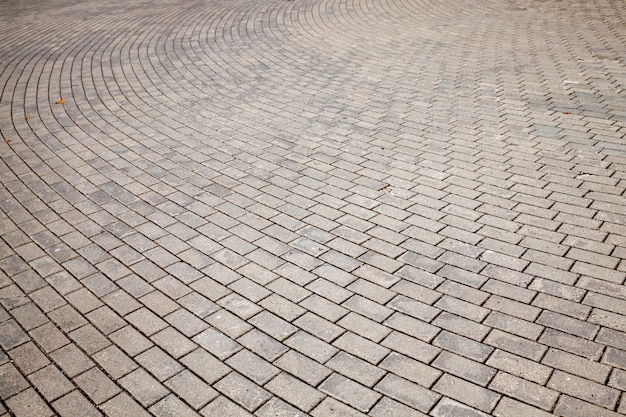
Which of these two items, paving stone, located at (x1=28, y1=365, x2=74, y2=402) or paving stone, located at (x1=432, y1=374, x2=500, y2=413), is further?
paving stone, located at (x1=28, y1=365, x2=74, y2=402)

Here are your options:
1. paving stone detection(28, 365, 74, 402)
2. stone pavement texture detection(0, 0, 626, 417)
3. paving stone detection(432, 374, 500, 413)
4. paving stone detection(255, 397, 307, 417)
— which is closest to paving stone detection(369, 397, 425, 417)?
stone pavement texture detection(0, 0, 626, 417)

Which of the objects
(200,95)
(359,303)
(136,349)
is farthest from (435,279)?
(200,95)

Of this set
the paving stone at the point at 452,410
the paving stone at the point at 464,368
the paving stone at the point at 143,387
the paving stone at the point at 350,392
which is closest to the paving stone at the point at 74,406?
the paving stone at the point at 143,387

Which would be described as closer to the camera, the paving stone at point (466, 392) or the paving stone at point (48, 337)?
the paving stone at point (466, 392)

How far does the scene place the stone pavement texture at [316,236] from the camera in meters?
3.49

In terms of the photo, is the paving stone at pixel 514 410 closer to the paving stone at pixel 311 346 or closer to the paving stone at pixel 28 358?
the paving stone at pixel 311 346

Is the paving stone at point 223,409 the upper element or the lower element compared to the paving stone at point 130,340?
lower

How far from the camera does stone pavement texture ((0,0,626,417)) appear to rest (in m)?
3.49

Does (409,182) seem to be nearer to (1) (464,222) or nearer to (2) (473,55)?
(1) (464,222)

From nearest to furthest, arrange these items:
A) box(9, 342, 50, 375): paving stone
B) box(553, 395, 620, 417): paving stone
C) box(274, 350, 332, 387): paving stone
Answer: box(553, 395, 620, 417): paving stone, box(274, 350, 332, 387): paving stone, box(9, 342, 50, 375): paving stone

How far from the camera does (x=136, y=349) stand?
3754mm

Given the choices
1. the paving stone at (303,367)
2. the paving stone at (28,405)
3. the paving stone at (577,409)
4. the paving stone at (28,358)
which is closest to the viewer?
the paving stone at (577,409)

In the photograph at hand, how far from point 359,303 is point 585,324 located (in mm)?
1641

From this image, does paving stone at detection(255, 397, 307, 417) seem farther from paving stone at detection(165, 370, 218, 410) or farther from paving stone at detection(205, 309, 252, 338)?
paving stone at detection(205, 309, 252, 338)
